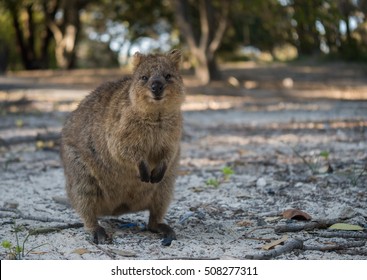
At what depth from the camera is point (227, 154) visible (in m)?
7.29

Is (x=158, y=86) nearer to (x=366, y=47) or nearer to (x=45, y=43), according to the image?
(x=366, y=47)

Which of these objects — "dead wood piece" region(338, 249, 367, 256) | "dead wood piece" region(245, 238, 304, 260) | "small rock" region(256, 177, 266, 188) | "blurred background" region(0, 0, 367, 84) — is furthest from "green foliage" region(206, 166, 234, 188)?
"blurred background" region(0, 0, 367, 84)

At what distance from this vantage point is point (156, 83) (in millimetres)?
4121

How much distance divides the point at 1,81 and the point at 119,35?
33.2ft

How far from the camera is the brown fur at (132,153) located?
4.14 metres

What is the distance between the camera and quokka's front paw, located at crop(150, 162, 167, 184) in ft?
13.6

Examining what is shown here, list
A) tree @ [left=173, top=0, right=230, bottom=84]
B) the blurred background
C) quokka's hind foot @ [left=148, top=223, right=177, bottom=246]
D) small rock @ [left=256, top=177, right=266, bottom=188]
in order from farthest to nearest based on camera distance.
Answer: tree @ [left=173, top=0, right=230, bottom=84] < the blurred background < small rock @ [left=256, top=177, right=266, bottom=188] < quokka's hind foot @ [left=148, top=223, right=177, bottom=246]

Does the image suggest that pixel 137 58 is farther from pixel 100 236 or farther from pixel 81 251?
pixel 81 251

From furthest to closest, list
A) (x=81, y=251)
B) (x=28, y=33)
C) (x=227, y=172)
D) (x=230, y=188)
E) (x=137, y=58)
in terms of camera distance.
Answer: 1. (x=28, y=33)
2. (x=227, y=172)
3. (x=230, y=188)
4. (x=137, y=58)
5. (x=81, y=251)

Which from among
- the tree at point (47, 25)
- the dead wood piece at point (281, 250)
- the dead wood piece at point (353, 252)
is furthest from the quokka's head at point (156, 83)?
the tree at point (47, 25)

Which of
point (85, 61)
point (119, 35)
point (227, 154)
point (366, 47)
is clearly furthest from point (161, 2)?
point (227, 154)

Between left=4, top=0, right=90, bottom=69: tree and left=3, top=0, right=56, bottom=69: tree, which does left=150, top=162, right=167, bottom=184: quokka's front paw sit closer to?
left=4, top=0, right=90, bottom=69: tree

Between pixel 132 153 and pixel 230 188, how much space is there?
Result: 1659 millimetres

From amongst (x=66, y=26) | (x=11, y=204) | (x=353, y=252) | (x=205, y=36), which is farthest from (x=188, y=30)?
(x=353, y=252)
